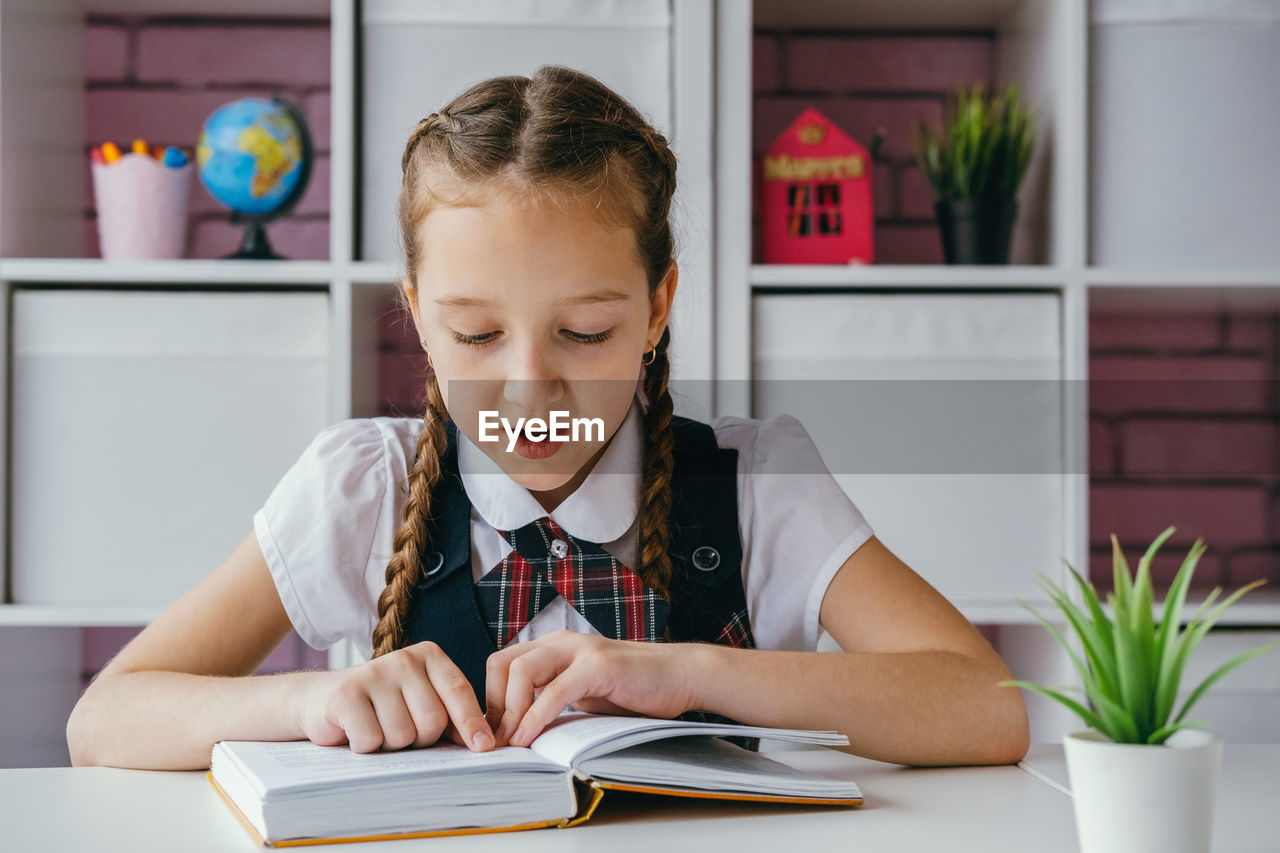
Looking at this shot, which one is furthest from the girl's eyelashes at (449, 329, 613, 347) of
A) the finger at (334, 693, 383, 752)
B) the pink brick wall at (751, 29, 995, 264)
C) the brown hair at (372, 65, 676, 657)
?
the pink brick wall at (751, 29, 995, 264)

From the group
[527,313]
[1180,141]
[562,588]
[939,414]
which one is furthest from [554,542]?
[1180,141]

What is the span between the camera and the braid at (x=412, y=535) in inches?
38.7

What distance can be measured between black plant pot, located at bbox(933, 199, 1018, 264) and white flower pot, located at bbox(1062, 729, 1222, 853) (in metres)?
1.13

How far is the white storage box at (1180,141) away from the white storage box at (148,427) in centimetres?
109

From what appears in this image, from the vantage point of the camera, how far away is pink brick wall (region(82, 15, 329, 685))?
5.72 ft

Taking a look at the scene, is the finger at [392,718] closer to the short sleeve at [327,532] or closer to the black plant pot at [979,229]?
the short sleeve at [327,532]

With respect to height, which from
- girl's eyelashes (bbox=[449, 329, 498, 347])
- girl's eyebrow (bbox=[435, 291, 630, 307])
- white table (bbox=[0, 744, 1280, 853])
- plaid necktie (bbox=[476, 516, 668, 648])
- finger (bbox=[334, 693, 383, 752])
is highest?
girl's eyebrow (bbox=[435, 291, 630, 307])

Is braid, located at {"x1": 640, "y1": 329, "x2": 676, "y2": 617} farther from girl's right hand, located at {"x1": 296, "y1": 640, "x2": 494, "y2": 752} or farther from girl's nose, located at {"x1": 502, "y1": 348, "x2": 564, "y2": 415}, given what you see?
girl's right hand, located at {"x1": 296, "y1": 640, "x2": 494, "y2": 752}

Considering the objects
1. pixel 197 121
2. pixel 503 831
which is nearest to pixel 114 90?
pixel 197 121

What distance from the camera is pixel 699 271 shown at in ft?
4.94

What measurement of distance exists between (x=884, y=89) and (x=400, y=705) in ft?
4.67

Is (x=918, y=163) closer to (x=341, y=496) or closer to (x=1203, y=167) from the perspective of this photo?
(x=1203, y=167)

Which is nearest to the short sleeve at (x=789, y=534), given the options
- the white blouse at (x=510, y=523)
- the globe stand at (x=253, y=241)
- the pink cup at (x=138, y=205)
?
the white blouse at (x=510, y=523)

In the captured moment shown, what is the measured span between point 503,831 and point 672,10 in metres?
1.20
